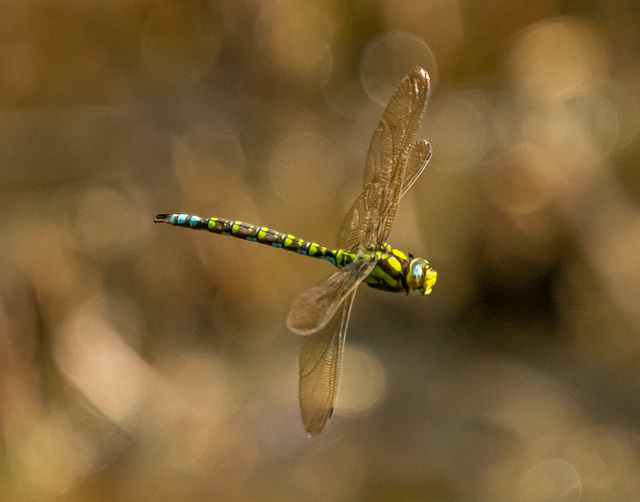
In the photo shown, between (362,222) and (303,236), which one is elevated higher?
(303,236)

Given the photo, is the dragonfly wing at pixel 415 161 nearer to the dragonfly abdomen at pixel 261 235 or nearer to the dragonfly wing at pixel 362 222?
the dragonfly wing at pixel 362 222

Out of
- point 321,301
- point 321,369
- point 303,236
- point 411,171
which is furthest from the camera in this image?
point 303,236

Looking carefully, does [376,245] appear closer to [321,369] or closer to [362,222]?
[362,222]

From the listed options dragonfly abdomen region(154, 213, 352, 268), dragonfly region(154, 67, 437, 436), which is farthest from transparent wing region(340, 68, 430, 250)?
dragonfly abdomen region(154, 213, 352, 268)

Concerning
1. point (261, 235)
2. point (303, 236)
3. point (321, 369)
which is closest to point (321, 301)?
point (321, 369)

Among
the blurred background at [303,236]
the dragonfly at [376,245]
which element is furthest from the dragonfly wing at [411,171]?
the blurred background at [303,236]

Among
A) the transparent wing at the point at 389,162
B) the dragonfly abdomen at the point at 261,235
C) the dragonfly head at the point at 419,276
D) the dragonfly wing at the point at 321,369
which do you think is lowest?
the dragonfly wing at the point at 321,369

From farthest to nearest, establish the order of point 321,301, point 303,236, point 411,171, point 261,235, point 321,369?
point 303,236 < point 261,235 < point 411,171 < point 321,369 < point 321,301

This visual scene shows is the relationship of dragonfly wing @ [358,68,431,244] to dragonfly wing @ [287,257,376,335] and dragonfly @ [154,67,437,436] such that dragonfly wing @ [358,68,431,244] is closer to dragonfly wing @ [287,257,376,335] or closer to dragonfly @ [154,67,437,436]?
dragonfly @ [154,67,437,436]
